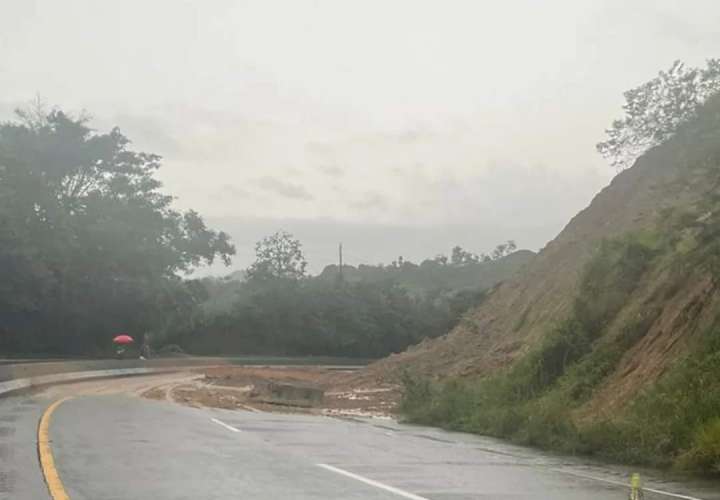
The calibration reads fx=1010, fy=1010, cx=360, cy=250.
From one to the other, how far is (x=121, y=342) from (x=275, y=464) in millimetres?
57068

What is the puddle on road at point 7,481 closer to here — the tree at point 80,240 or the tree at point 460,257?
the tree at point 80,240

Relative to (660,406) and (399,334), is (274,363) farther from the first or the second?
(660,406)

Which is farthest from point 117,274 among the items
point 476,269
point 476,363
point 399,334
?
point 476,269

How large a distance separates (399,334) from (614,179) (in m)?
48.9

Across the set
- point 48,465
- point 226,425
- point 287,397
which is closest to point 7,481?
point 48,465

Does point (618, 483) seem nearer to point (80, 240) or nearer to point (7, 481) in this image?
point (7, 481)

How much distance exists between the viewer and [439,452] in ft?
55.2

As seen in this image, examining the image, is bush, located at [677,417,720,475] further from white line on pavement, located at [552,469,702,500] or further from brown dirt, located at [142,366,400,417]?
brown dirt, located at [142,366,400,417]

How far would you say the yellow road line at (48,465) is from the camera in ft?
33.3

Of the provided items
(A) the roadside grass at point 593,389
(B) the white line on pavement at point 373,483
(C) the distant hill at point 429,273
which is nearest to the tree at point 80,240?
(A) the roadside grass at point 593,389

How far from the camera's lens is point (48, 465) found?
1238cm

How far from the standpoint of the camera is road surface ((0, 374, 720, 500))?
11.1 meters

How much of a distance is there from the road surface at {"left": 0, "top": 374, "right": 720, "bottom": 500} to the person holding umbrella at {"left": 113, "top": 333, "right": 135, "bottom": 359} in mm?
46080

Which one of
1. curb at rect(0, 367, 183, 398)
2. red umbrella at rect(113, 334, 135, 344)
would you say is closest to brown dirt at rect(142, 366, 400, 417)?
curb at rect(0, 367, 183, 398)
